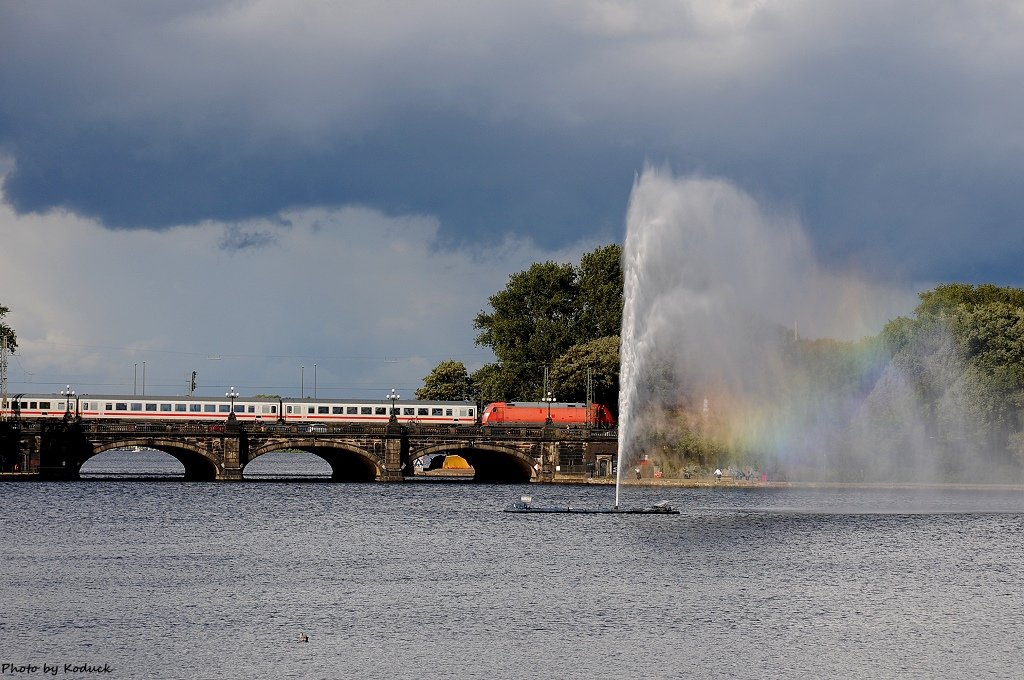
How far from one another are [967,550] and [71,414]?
78024mm

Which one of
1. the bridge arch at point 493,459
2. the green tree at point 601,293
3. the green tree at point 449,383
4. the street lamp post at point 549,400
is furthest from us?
the green tree at point 449,383

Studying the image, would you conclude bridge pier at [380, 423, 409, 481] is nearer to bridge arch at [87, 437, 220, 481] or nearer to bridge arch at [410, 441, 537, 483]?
bridge arch at [410, 441, 537, 483]

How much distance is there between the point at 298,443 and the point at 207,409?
15.3 meters

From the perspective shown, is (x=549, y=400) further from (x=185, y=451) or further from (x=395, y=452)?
(x=185, y=451)

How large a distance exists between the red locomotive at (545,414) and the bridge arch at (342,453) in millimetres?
12440

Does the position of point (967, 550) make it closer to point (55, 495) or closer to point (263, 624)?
point (263, 624)

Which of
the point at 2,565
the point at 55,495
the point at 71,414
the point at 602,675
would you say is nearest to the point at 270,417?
the point at 71,414

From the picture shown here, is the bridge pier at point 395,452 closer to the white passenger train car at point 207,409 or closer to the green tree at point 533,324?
the white passenger train car at point 207,409

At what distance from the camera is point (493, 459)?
412 ft

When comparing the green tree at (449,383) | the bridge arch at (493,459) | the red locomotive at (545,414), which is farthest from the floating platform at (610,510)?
the green tree at (449,383)

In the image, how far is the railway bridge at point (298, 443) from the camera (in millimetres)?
103312

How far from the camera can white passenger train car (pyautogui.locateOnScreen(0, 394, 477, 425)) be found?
116 m

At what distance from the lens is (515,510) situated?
240 ft

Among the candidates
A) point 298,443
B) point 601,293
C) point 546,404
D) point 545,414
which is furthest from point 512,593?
point 601,293
